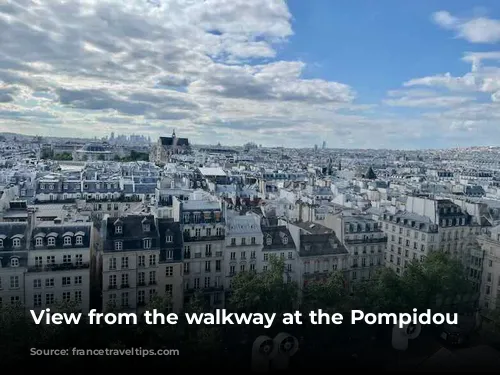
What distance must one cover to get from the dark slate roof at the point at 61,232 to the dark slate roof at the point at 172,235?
6988 millimetres

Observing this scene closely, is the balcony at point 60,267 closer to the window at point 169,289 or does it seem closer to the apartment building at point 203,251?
the window at point 169,289

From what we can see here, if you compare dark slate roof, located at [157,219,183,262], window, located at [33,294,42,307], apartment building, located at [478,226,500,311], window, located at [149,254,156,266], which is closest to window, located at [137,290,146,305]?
window, located at [149,254,156,266]

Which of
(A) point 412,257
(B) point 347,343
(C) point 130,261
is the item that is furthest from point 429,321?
(C) point 130,261

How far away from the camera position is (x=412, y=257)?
65.5 metres

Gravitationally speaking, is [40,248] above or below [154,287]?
above

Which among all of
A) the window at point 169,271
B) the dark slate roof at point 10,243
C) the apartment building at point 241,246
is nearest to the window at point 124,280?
the window at point 169,271

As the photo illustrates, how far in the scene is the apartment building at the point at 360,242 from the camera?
59.3 m

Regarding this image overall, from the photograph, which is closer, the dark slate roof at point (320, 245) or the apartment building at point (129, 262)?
the apartment building at point (129, 262)

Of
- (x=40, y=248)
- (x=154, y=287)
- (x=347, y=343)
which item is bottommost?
(x=347, y=343)

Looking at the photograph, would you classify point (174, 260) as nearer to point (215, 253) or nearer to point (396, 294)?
point (215, 253)

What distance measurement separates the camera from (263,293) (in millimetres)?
43562

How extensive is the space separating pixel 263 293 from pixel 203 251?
1049cm

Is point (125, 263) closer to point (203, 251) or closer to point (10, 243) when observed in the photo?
point (203, 251)

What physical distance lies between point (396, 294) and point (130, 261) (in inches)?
1035
